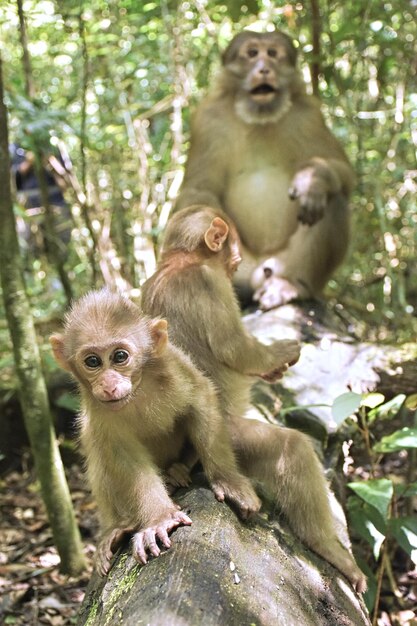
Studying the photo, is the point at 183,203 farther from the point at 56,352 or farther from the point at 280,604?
the point at 280,604

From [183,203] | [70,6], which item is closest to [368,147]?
[183,203]

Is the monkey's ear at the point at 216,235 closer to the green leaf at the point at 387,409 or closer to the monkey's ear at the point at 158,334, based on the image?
the monkey's ear at the point at 158,334

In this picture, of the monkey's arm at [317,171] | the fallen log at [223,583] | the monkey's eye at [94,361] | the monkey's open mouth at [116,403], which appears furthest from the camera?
the monkey's arm at [317,171]

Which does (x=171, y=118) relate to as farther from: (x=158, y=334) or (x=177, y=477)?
(x=177, y=477)

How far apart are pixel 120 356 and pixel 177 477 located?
62cm

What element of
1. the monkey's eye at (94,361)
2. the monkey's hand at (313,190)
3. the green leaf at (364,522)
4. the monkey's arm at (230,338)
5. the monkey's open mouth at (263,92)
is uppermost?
the monkey's open mouth at (263,92)

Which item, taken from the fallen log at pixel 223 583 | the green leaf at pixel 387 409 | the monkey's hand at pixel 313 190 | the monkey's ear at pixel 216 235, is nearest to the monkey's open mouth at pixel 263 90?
the monkey's hand at pixel 313 190

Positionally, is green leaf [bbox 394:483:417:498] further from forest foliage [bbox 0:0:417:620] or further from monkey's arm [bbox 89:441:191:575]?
forest foliage [bbox 0:0:417:620]

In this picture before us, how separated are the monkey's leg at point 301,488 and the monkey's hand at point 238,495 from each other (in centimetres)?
21

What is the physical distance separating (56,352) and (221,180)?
3569 millimetres

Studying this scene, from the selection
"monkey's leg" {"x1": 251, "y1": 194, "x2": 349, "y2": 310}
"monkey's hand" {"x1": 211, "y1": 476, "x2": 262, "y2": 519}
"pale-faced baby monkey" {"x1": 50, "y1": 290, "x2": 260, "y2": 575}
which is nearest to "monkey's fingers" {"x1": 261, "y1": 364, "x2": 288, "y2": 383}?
"pale-faced baby monkey" {"x1": 50, "y1": 290, "x2": 260, "y2": 575}

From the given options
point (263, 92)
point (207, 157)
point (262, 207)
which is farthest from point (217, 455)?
point (263, 92)

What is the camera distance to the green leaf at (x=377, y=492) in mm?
3082

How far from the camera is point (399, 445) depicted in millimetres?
3314
